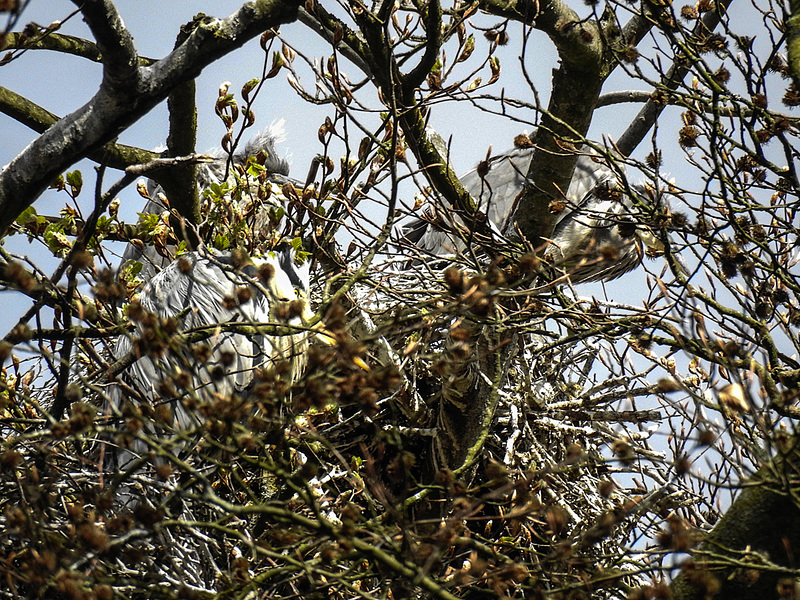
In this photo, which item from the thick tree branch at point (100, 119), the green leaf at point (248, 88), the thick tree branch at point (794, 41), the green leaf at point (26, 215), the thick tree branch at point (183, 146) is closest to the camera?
the thick tree branch at point (100, 119)

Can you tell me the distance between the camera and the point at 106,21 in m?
2.28

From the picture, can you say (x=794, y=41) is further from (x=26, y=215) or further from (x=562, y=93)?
(x=26, y=215)

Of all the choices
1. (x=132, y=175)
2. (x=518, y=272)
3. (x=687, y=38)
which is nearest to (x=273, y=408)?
(x=132, y=175)

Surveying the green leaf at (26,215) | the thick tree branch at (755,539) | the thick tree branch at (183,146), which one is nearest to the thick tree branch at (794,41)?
the thick tree branch at (755,539)

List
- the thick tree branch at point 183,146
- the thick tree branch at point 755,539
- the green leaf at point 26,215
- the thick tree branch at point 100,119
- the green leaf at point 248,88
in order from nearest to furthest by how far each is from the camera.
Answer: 1. the thick tree branch at point 755,539
2. the thick tree branch at point 100,119
3. the green leaf at point 26,215
4. the green leaf at point 248,88
5. the thick tree branch at point 183,146

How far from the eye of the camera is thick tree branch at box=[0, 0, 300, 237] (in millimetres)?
2229

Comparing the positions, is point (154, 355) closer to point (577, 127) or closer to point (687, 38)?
point (687, 38)

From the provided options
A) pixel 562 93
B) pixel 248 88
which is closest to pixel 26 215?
pixel 248 88

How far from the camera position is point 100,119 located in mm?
2291

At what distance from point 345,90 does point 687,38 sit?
48.6 inches

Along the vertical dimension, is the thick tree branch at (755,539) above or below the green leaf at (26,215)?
below

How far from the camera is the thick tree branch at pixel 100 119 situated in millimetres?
2229

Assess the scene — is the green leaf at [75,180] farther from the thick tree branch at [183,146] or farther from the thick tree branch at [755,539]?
the thick tree branch at [755,539]

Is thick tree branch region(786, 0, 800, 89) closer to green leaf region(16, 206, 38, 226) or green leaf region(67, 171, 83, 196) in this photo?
green leaf region(67, 171, 83, 196)
